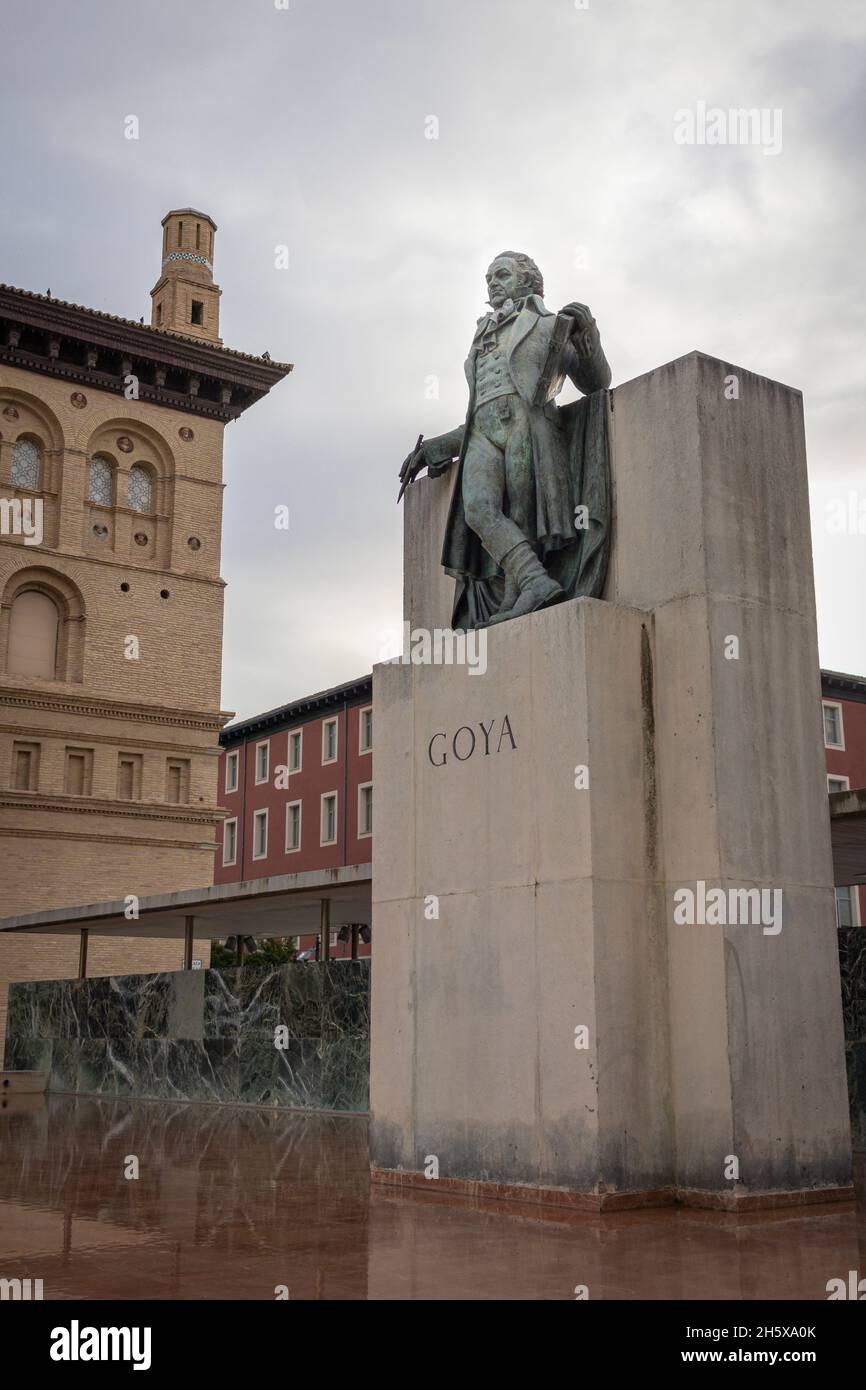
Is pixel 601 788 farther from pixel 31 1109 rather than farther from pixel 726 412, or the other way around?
pixel 31 1109

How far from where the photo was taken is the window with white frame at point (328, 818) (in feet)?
192

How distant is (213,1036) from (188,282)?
27865 millimetres

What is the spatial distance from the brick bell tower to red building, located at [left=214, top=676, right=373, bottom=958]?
16617 mm

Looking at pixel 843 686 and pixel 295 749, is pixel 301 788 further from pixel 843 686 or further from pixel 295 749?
pixel 843 686

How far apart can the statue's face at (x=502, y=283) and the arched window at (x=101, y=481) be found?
100 feet

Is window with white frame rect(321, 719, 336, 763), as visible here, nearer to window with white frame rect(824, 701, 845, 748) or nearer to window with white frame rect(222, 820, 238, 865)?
window with white frame rect(222, 820, 238, 865)

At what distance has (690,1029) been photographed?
29.5ft

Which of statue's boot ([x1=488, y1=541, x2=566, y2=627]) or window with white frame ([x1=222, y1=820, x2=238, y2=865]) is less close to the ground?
window with white frame ([x1=222, y1=820, x2=238, y2=865])

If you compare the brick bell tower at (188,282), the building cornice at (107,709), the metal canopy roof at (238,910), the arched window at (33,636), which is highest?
the brick bell tower at (188,282)

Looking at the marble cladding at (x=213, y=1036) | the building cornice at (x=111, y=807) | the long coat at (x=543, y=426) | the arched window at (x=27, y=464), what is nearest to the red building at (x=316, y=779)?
the building cornice at (x=111, y=807)

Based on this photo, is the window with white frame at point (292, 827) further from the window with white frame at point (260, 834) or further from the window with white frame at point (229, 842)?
the window with white frame at point (229, 842)

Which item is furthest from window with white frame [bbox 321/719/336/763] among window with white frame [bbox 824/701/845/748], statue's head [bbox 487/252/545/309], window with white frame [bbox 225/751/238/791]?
statue's head [bbox 487/252/545/309]

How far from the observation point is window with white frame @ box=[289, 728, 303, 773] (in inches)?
2414

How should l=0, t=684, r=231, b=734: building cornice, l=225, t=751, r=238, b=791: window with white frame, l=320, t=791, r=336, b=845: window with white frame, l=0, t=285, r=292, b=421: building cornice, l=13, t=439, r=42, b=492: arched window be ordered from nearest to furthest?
l=0, t=684, r=231, b=734: building cornice < l=0, t=285, r=292, b=421: building cornice < l=13, t=439, r=42, b=492: arched window < l=320, t=791, r=336, b=845: window with white frame < l=225, t=751, r=238, b=791: window with white frame
